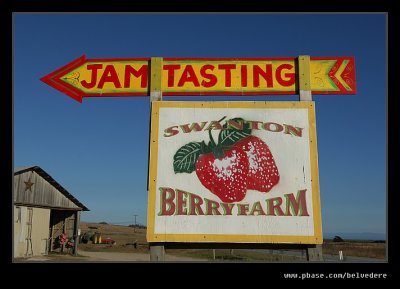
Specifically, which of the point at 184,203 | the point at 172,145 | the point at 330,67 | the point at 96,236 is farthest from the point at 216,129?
the point at 96,236

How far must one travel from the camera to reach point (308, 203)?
6.43 meters

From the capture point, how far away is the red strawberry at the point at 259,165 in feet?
21.4

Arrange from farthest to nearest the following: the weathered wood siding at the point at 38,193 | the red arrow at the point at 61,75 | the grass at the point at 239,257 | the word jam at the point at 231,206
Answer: the grass at the point at 239,257
the weathered wood siding at the point at 38,193
the red arrow at the point at 61,75
the word jam at the point at 231,206

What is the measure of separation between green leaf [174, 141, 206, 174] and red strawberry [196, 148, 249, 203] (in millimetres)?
85

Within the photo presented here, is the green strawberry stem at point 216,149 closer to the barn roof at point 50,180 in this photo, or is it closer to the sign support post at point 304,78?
the sign support post at point 304,78

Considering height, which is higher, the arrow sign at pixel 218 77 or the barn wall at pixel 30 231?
the arrow sign at pixel 218 77

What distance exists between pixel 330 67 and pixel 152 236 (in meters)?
4.34

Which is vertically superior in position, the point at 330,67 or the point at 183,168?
the point at 330,67

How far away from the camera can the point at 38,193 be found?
90.7ft

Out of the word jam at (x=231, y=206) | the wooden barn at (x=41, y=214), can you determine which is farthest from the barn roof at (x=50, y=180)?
the word jam at (x=231, y=206)

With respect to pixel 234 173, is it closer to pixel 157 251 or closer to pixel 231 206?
pixel 231 206

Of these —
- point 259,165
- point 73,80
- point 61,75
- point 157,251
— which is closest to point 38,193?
point 61,75
